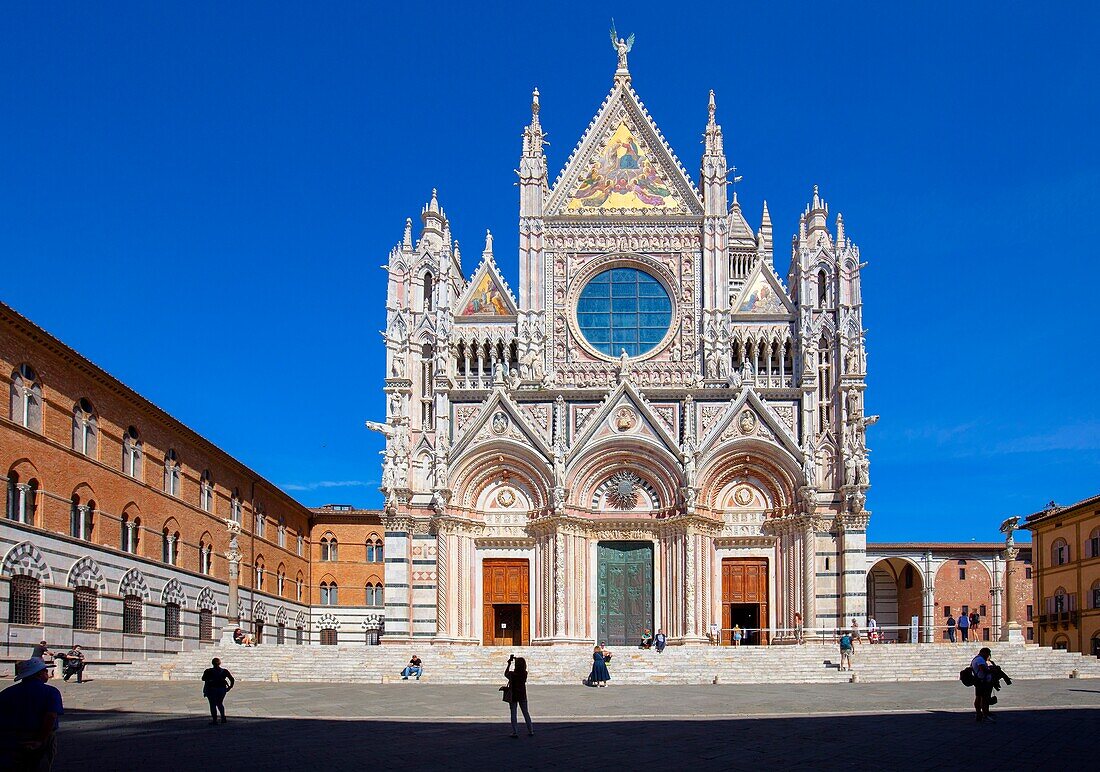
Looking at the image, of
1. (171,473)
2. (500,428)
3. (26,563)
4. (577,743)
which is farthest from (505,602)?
(577,743)

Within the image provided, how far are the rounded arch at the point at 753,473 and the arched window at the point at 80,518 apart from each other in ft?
74.5

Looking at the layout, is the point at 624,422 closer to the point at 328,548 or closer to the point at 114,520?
the point at 114,520

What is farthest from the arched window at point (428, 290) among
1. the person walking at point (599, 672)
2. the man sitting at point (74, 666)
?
the man sitting at point (74, 666)

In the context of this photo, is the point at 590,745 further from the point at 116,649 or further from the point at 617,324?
the point at 617,324

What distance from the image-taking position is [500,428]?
163 feet

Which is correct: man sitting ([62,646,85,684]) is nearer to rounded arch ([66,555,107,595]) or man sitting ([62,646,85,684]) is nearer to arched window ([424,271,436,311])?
rounded arch ([66,555,107,595])

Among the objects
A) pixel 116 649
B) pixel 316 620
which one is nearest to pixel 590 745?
pixel 116 649

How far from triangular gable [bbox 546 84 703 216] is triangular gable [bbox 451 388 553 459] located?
885cm

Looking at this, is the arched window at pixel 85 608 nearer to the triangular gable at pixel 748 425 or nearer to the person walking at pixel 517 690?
the person walking at pixel 517 690

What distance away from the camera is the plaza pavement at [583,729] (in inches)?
701

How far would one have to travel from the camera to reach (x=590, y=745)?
19859mm

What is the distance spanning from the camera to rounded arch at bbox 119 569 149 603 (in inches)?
1661

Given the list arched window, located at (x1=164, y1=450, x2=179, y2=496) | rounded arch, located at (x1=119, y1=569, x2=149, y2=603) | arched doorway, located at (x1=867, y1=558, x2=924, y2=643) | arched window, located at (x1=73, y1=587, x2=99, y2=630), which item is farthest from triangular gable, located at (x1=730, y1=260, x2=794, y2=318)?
arched doorway, located at (x1=867, y1=558, x2=924, y2=643)

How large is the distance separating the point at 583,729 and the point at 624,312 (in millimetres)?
30853
